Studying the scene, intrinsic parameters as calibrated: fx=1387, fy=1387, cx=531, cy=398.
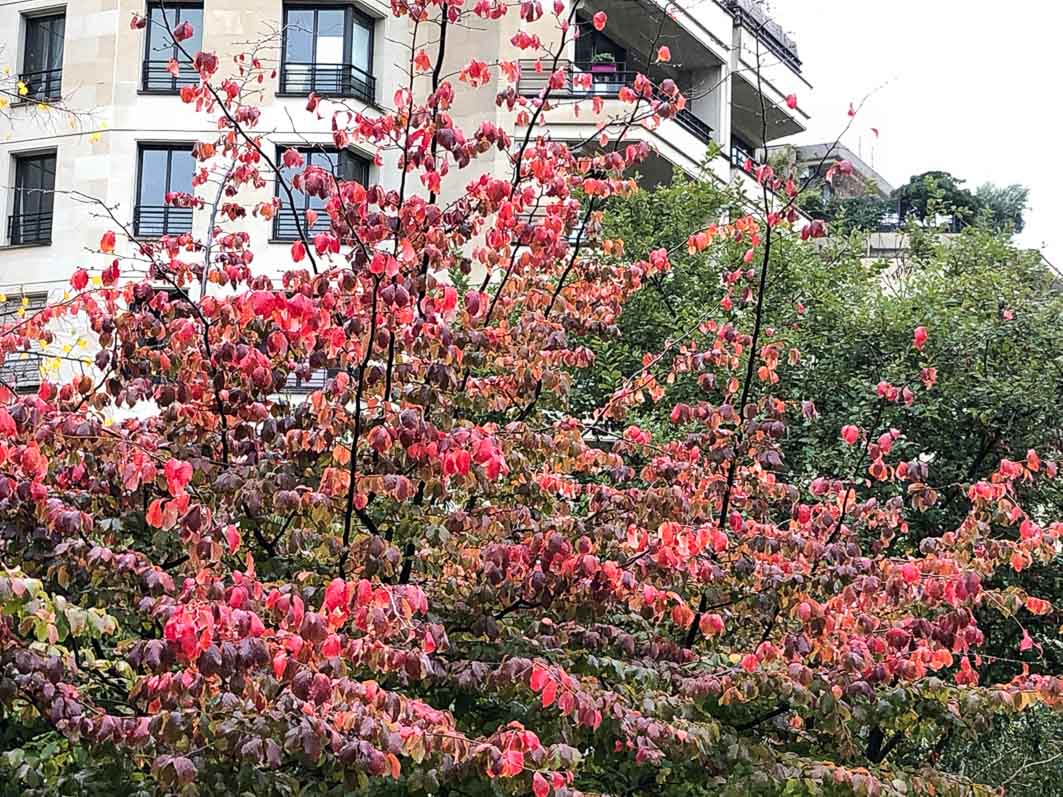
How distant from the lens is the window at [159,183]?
2506 centimetres

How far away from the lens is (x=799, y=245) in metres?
18.7

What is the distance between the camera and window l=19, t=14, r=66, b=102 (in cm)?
2622

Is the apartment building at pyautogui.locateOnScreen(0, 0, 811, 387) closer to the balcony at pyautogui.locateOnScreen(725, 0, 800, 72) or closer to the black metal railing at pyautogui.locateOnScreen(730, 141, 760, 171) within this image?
the black metal railing at pyautogui.locateOnScreen(730, 141, 760, 171)

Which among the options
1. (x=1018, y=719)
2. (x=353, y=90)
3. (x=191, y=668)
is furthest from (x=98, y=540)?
(x=353, y=90)

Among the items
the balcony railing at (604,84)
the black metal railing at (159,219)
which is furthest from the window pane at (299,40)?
the balcony railing at (604,84)

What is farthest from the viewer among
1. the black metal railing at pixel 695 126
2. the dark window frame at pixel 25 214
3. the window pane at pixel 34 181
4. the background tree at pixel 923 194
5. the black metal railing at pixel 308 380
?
the background tree at pixel 923 194

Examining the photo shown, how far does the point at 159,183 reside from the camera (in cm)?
2525

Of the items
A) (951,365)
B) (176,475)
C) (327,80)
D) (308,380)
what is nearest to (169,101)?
(327,80)

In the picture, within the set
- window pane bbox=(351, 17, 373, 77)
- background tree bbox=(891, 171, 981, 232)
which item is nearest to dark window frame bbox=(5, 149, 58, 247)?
window pane bbox=(351, 17, 373, 77)

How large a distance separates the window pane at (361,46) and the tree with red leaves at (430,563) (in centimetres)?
1728

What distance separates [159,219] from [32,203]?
2781 mm

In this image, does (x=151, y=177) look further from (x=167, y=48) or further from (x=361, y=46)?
(x=361, y=46)

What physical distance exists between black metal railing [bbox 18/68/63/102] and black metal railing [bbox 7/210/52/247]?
230 cm

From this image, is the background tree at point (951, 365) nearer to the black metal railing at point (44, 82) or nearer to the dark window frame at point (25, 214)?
the dark window frame at point (25, 214)
